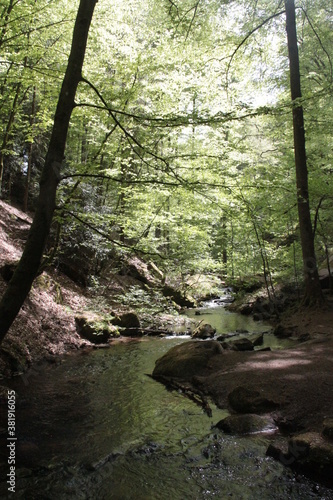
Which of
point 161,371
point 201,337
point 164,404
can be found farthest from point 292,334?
point 164,404

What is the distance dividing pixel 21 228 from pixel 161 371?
9.76 m

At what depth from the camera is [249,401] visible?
5332 mm

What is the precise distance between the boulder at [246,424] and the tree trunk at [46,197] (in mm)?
3450

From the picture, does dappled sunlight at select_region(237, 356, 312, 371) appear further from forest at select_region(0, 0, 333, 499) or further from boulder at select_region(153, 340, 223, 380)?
boulder at select_region(153, 340, 223, 380)

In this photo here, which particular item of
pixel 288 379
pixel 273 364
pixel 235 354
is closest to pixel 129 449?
pixel 288 379

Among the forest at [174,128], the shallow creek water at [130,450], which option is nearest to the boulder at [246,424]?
the shallow creek water at [130,450]

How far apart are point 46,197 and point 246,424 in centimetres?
426

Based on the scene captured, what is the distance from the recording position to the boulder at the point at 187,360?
7207 mm

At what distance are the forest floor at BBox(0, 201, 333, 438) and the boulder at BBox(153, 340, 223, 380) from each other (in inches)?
10.7

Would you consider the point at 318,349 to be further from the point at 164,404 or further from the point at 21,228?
the point at 21,228

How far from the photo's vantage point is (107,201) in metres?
17.1

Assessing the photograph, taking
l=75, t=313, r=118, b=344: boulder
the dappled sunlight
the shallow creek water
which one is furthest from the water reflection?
l=75, t=313, r=118, b=344: boulder

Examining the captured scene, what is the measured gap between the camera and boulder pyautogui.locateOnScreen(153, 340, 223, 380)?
7207 millimetres

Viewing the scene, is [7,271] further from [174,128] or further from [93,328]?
[174,128]
